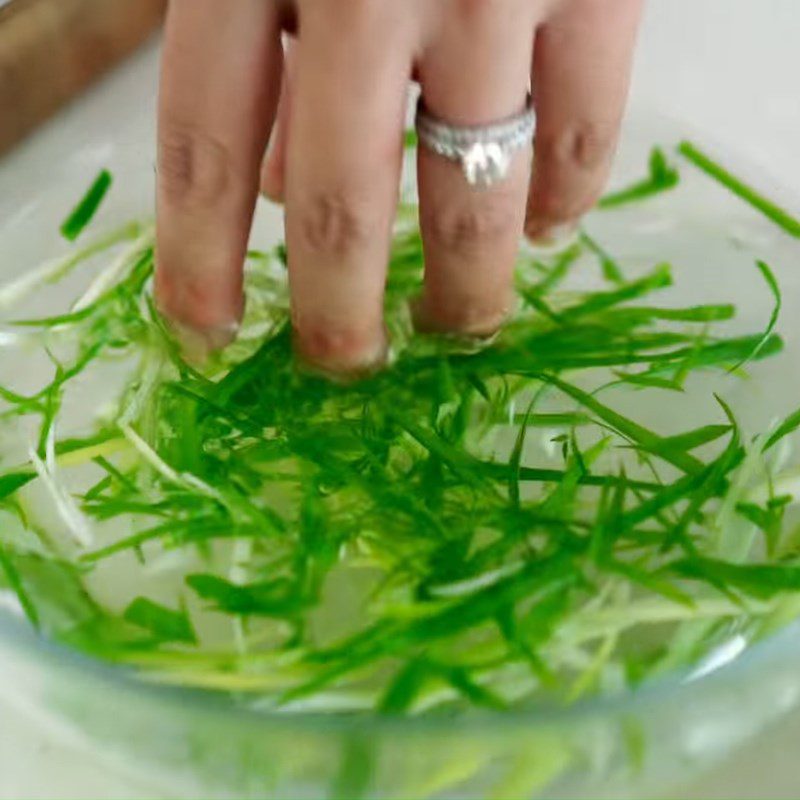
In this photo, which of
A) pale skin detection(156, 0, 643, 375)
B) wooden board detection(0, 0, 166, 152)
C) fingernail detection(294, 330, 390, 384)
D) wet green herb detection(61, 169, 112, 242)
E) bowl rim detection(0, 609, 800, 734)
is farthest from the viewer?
wooden board detection(0, 0, 166, 152)

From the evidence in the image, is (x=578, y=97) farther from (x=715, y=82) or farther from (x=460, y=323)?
(x=715, y=82)

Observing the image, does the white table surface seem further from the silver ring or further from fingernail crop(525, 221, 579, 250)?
the silver ring

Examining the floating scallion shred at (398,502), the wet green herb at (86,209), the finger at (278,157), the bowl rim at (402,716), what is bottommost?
the floating scallion shred at (398,502)

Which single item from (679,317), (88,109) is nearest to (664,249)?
(679,317)

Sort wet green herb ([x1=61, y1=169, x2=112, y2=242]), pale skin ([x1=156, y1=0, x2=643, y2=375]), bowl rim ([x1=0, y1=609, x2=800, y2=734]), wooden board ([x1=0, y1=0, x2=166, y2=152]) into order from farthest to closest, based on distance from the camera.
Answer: wooden board ([x1=0, y1=0, x2=166, y2=152])
wet green herb ([x1=61, y1=169, x2=112, y2=242])
pale skin ([x1=156, y1=0, x2=643, y2=375])
bowl rim ([x1=0, y1=609, x2=800, y2=734])

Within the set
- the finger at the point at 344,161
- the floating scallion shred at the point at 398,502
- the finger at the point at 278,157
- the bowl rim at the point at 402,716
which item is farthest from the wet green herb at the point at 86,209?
the bowl rim at the point at 402,716

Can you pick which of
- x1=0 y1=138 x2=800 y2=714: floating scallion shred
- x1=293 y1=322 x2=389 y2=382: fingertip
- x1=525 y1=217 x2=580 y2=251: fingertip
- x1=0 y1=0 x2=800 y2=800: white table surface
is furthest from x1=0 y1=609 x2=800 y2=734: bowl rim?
x1=0 y1=0 x2=800 y2=800: white table surface

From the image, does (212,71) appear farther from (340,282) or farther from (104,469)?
(104,469)

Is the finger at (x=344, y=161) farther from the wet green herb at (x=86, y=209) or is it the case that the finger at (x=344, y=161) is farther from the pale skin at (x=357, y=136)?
the wet green herb at (x=86, y=209)
